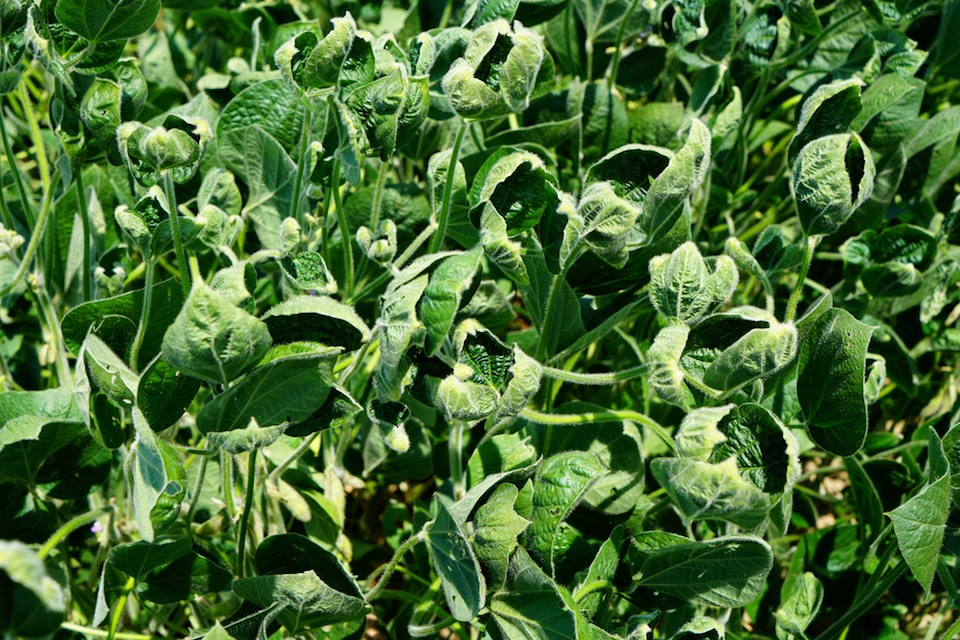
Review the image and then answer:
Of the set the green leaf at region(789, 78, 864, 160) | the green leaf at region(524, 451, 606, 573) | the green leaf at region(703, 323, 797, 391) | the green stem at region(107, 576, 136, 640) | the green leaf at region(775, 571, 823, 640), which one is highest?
the green leaf at region(789, 78, 864, 160)

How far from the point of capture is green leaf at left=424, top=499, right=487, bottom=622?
0.81 metres

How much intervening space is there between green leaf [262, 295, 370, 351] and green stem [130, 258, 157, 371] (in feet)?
0.44

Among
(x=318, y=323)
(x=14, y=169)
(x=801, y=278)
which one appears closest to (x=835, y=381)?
(x=801, y=278)

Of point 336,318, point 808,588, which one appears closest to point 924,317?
point 808,588

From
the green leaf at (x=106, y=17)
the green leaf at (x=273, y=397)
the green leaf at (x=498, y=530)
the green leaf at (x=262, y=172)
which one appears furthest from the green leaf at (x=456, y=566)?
the green leaf at (x=106, y=17)

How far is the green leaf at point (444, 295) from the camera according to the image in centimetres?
74

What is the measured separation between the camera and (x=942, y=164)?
1.38 m

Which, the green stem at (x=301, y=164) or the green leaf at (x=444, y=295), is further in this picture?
the green stem at (x=301, y=164)

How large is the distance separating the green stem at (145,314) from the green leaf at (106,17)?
0.24 metres

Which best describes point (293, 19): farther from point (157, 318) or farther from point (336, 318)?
point (336, 318)

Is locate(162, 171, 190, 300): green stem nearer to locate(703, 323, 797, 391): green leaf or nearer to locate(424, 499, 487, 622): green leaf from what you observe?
locate(424, 499, 487, 622): green leaf

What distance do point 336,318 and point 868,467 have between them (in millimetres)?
749

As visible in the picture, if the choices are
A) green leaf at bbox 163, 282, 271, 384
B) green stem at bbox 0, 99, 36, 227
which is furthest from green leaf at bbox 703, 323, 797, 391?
green stem at bbox 0, 99, 36, 227

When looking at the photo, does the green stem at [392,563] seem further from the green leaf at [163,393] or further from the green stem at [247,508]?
the green leaf at [163,393]
